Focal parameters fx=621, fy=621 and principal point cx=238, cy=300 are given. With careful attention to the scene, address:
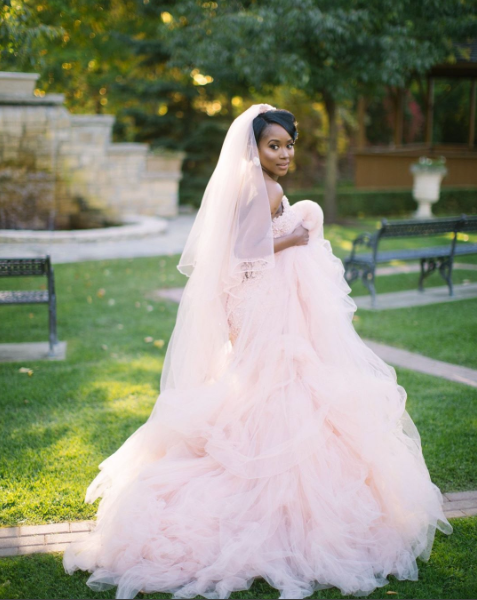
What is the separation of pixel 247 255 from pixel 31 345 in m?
3.80

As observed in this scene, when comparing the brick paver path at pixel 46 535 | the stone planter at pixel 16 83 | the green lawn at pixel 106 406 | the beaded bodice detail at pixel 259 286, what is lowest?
the brick paver path at pixel 46 535

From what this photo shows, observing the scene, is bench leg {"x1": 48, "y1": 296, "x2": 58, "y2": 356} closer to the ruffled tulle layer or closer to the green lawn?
the green lawn

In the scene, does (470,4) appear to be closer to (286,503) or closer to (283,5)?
(283,5)

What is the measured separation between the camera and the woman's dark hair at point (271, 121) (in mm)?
3051

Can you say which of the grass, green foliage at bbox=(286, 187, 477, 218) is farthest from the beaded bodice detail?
green foliage at bbox=(286, 187, 477, 218)

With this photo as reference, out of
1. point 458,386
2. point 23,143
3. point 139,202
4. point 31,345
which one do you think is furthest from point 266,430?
point 139,202

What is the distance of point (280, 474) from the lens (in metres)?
2.86

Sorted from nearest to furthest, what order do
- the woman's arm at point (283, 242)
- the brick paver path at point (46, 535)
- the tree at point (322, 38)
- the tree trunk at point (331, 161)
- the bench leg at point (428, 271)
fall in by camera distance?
the brick paver path at point (46, 535), the woman's arm at point (283, 242), the bench leg at point (428, 271), the tree at point (322, 38), the tree trunk at point (331, 161)

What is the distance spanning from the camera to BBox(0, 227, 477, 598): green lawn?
2811 millimetres

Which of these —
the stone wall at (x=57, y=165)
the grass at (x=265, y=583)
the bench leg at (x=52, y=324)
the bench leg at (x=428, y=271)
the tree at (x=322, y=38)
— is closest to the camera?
the grass at (x=265, y=583)

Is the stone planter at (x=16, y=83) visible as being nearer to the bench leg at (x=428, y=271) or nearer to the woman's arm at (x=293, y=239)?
the bench leg at (x=428, y=271)

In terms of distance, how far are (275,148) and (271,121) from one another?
0.13 metres

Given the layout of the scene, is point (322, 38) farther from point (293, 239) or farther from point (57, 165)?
point (293, 239)

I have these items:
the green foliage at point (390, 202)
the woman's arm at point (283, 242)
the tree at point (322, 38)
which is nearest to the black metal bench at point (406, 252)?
the woman's arm at point (283, 242)
